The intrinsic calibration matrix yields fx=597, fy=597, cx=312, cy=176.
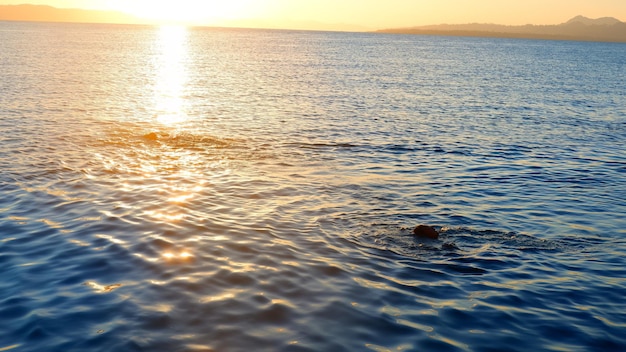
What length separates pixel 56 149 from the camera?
93.4ft

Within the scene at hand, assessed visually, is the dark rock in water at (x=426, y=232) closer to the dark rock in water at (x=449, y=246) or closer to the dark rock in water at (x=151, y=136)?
the dark rock in water at (x=449, y=246)

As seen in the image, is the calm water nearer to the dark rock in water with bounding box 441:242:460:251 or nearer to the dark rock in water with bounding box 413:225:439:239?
the dark rock in water with bounding box 441:242:460:251

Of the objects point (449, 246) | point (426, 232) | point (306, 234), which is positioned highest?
point (426, 232)

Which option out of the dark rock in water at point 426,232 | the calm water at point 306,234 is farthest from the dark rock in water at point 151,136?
the dark rock in water at point 426,232

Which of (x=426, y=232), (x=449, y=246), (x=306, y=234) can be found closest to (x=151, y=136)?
(x=306, y=234)

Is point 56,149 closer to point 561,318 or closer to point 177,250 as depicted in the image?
point 177,250

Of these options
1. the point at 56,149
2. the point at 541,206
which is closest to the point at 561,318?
the point at 541,206

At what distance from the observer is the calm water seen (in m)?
11.9

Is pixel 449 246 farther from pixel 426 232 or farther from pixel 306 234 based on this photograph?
pixel 306 234

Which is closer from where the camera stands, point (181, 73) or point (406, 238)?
point (406, 238)

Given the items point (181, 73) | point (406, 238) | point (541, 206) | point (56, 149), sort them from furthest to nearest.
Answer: point (181, 73) < point (56, 149) < point (541, 206) < point (406, 238)

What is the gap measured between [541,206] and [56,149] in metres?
21.7

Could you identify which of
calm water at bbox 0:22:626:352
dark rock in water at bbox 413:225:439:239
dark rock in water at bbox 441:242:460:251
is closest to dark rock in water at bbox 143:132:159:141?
calm water at bbox 0:22:626:352

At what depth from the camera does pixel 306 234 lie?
17.7 meters
